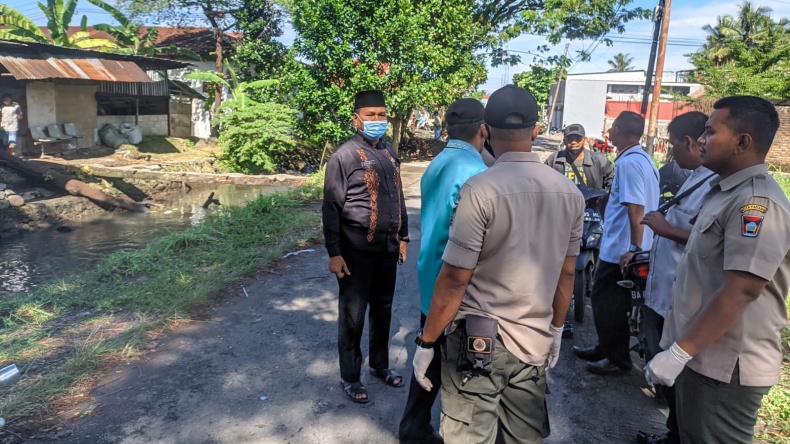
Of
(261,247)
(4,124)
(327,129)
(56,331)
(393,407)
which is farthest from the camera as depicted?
(327,129)

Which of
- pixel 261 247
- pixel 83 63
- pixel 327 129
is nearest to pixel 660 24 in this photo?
pixel 327 129

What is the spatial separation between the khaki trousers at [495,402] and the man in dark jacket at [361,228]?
1.35m

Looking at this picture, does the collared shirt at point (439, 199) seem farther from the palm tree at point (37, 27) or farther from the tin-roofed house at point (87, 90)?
the palm tree at point (37, 27)

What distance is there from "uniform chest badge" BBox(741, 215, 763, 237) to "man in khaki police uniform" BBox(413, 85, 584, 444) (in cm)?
59

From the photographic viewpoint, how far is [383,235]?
140 inches

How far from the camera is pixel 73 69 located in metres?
14.8

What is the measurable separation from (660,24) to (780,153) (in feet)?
23.2

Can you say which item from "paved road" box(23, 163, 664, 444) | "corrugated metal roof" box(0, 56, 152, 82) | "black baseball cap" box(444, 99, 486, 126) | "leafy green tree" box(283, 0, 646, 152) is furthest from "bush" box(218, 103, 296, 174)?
"black baseball cap" box(444, 99, 486, 126)

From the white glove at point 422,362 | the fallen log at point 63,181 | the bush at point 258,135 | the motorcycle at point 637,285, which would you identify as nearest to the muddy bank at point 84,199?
the fallen log at point 63,181

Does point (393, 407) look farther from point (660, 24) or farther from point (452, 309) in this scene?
point (660, 24)

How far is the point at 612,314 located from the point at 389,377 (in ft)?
5.55

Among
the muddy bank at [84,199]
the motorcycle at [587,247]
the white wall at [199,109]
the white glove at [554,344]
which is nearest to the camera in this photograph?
the white glove at [554,344]

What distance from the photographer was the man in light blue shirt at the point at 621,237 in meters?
3.76

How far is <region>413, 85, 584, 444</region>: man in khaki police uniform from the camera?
83.1 inches
